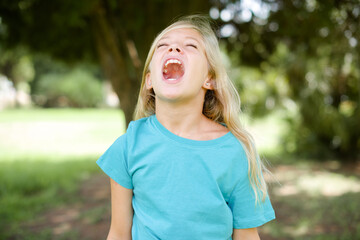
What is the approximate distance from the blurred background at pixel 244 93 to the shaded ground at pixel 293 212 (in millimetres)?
18

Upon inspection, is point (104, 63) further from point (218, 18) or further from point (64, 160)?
point (64, 160)

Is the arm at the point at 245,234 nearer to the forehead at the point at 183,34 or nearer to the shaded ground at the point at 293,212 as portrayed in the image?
the forehead at the point at 183,34

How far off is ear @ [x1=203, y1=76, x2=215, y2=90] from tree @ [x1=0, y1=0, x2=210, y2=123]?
75.1 inches

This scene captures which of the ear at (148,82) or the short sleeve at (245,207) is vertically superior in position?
the ear at (148,82)

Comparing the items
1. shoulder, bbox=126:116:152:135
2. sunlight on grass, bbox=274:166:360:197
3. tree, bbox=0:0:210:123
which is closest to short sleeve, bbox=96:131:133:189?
shoulder, bbox=126:116:152:135

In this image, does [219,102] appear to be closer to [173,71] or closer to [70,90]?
[173,71]

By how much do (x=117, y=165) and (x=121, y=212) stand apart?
24cm

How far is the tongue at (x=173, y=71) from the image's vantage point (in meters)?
1.68

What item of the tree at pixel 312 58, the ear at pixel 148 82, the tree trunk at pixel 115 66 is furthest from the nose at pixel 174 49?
the tree at pixel 312 58

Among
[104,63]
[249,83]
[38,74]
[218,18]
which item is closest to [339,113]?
[249,83]

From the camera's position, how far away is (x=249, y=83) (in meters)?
9.72

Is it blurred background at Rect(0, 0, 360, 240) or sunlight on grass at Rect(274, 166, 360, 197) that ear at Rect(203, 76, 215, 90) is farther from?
sunlight on grass at Rect(274, 166, 360, 197)

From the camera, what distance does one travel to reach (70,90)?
29.9 m

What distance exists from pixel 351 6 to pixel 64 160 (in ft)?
24.9
